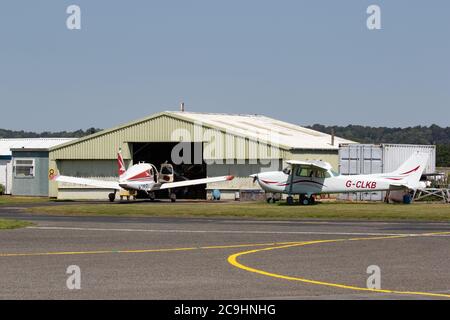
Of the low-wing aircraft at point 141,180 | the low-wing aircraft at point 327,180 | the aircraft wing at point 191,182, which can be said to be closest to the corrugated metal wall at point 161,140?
the low-wing aircraft at point 141,180

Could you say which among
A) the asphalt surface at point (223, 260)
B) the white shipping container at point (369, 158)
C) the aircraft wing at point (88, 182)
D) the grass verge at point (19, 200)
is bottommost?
the grass verge at point (19, 200)

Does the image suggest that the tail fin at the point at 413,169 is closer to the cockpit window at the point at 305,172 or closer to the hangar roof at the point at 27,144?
the cockpit window at the point at 305,172

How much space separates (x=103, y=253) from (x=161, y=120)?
4648 cm

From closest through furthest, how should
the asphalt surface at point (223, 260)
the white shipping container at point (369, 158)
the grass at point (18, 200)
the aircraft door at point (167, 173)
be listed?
1. the asphalt surface at point (223, 260)
2. the white shipping container at point (369, 158)
3. the grass at point (18, 200)
4. the aircraft door at point (167, 173)

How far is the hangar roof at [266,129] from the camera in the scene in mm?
69812

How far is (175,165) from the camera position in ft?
254

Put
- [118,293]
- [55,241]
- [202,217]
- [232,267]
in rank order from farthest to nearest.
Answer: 1. [202,217]
2. [55,241]
3. [232,267]
4. [118,293]

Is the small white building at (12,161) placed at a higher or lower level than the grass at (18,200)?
higher

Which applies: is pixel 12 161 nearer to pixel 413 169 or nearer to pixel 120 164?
pixel 120 164

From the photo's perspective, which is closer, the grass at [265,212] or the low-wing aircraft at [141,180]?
the grass at [265,212]

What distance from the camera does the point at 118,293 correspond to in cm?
1759

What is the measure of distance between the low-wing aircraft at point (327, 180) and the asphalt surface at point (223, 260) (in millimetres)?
18922
